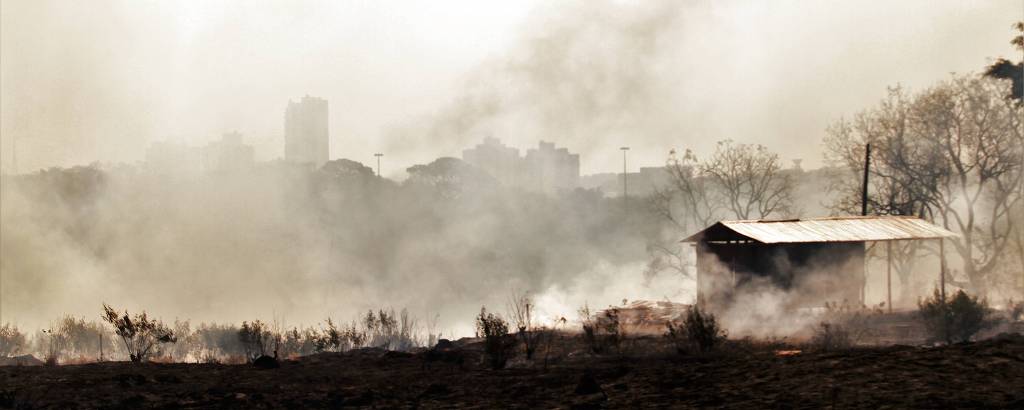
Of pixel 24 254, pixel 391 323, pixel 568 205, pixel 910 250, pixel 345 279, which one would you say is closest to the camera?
pixel 391 323

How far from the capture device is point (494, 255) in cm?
8788

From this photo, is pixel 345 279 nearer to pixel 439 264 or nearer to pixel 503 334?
pixel 439 264

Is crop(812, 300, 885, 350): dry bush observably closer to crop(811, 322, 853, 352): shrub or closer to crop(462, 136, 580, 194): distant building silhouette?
crop(811, 322, 853, 352): shrub

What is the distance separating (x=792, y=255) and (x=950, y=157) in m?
21.5

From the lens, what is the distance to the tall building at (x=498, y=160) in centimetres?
10681

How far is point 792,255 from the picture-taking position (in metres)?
33.3

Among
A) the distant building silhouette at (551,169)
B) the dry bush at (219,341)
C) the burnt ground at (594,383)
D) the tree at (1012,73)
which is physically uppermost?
the distant building silhouette at (551,169)

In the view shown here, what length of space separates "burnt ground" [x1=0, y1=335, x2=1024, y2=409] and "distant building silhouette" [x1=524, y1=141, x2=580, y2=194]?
93831 millimetres

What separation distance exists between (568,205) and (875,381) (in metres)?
93.4

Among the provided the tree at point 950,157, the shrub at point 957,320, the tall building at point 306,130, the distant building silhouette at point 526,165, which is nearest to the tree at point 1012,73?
the tree at point 950,157

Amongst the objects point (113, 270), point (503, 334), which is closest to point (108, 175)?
point (113, 270)

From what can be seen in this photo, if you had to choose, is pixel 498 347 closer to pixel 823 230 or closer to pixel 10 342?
pixel 823 230

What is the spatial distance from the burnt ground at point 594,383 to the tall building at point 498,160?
8552 centimetres

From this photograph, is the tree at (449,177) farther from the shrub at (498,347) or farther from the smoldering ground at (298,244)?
the shrub at (498,347)
